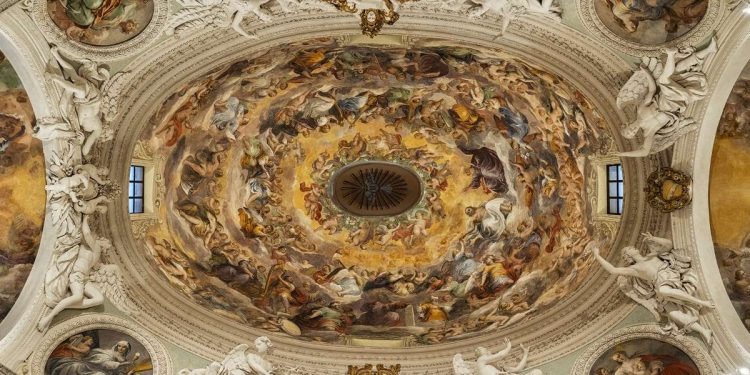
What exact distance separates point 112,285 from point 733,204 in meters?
10.7

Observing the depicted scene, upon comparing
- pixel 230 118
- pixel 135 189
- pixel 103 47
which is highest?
pixel 230 118

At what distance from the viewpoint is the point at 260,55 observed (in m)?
16.8

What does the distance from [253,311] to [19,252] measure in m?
4.79

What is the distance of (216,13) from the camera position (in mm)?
15219

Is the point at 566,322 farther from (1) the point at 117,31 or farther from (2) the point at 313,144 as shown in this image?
(1) the point at 117,31

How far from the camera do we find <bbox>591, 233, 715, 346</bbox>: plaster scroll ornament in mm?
15148

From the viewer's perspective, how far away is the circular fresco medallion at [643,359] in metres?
15.6

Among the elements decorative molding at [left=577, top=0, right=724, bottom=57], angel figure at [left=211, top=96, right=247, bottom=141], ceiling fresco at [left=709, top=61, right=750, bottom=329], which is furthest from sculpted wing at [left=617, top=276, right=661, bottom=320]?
angel figure at [left=211, top=96, right=247, bottom=141]

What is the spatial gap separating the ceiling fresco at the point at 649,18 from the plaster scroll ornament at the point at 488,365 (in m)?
5.78

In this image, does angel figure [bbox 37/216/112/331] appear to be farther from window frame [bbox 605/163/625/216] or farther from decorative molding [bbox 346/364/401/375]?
window frame [bbox 605/163/625/216]

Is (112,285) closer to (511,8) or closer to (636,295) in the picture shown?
(511,8)

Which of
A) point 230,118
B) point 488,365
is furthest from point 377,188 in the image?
point 488,365

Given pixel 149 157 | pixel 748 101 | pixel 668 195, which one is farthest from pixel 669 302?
pixel 149 157

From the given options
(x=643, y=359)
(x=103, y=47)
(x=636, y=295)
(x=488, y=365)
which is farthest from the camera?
(x=488, y=365)
